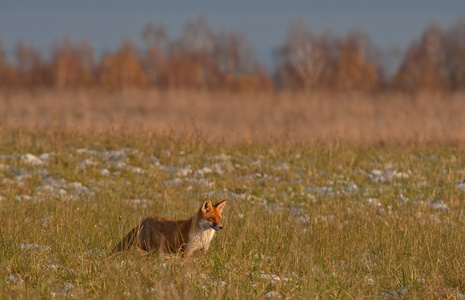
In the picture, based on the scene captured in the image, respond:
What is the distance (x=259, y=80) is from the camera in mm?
74625

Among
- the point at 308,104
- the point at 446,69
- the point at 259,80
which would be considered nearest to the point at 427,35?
the point at 446,69

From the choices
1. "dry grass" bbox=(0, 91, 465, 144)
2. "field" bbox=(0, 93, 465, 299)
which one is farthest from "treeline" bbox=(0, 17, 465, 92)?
"field" bbox=(0, 93, 465, 299)

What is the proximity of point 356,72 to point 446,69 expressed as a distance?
11823 millimetres

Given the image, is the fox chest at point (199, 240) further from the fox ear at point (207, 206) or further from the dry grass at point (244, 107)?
the dry grass at point (244, 107)

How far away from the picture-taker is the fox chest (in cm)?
643

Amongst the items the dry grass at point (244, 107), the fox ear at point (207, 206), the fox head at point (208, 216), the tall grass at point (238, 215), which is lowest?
the tall grass at point (238, 215)

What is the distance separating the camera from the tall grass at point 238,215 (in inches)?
215

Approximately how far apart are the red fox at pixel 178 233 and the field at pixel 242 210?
23cm

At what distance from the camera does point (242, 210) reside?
877cm

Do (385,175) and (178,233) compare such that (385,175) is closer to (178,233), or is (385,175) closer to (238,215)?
(238,215)

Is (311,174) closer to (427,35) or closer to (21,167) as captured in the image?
(21,167)

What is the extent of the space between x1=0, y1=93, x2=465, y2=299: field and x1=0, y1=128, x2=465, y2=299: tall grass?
31 mm

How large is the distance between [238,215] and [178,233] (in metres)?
1.89

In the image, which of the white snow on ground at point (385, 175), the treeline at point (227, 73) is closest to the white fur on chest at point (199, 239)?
the white snow on ground at point (385, 175)
